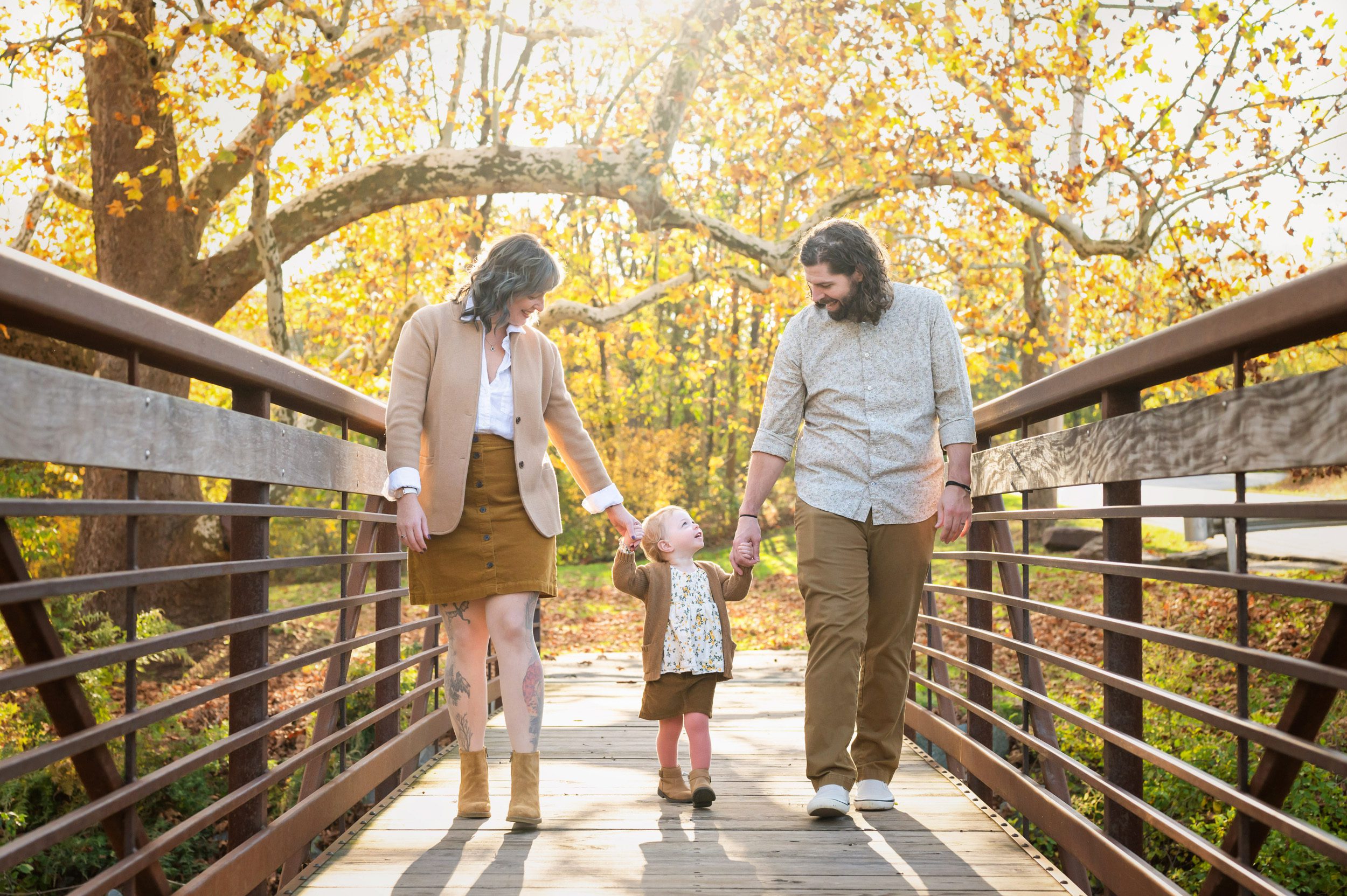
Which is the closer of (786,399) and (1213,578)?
(1213,578)

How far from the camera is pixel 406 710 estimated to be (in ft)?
27.2

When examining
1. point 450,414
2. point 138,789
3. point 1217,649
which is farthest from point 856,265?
point 138,789

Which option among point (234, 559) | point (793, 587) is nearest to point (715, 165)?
point (793, 587)

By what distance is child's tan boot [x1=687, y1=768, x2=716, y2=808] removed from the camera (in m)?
3.67

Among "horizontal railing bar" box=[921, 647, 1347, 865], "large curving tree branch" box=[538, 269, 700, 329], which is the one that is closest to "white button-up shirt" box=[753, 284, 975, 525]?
"horizontal railing bar" box=[921, 647, 1347, 865]

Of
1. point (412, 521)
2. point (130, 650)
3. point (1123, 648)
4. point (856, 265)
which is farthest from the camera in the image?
point (856, 265)

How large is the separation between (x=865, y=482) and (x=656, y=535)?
847mm

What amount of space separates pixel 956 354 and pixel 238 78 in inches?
330

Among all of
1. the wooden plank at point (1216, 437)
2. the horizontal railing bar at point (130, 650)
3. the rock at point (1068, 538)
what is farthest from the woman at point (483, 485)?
the rock at point (1068, 538)

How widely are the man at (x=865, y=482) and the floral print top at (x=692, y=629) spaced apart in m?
0.38

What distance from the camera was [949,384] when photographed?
137 inches

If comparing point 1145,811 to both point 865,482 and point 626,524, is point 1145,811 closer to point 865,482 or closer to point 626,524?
point 865,482

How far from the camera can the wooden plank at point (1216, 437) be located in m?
1.76

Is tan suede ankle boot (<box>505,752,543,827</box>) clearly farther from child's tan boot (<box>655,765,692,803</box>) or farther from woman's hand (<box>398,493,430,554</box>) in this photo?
woman's hand (<box>398,493,430,554</box>)
